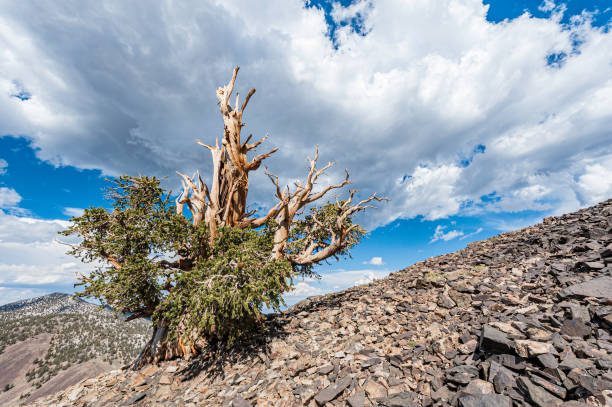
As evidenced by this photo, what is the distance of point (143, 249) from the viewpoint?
12188 mm

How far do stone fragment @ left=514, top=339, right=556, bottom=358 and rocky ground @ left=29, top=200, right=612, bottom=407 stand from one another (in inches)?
1.3

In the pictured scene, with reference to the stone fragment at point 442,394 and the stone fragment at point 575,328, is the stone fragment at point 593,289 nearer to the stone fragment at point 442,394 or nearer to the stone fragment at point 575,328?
the stone fragment at point 575,328

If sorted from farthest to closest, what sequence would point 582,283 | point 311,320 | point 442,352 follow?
point 311,320 < point 582,283 < point 442,352

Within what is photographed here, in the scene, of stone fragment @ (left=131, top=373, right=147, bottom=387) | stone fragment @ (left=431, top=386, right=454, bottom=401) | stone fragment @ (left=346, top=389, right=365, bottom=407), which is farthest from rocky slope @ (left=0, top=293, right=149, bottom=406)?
stone fragment @ (left=431, top=386, right=454, bottom=401)

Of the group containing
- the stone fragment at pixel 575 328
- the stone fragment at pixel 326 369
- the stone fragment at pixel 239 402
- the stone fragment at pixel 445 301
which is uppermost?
the stone fragment at pixel 445 301

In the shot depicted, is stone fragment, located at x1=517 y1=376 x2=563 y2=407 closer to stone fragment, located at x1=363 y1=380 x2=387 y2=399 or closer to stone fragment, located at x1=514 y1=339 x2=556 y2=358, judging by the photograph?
stone fragment, located at x1=514 y1=339 x2=556 y2=358

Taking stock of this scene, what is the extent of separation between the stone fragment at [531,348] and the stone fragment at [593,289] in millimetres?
3012

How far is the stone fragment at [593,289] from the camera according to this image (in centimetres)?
670

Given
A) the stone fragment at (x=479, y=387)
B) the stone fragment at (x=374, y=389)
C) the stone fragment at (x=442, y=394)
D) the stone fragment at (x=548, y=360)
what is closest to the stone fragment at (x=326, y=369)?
the stone fragment at (x=374, y=389)

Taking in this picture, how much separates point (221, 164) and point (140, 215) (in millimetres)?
6011

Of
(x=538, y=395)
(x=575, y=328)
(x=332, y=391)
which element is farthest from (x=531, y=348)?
(x=332, y=391)

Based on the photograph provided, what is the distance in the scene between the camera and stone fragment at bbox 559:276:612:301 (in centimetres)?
670

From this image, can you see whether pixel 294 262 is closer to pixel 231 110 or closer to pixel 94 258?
pixel 94 258

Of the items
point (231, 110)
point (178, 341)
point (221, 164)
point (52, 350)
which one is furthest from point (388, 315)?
point (52, 350)
